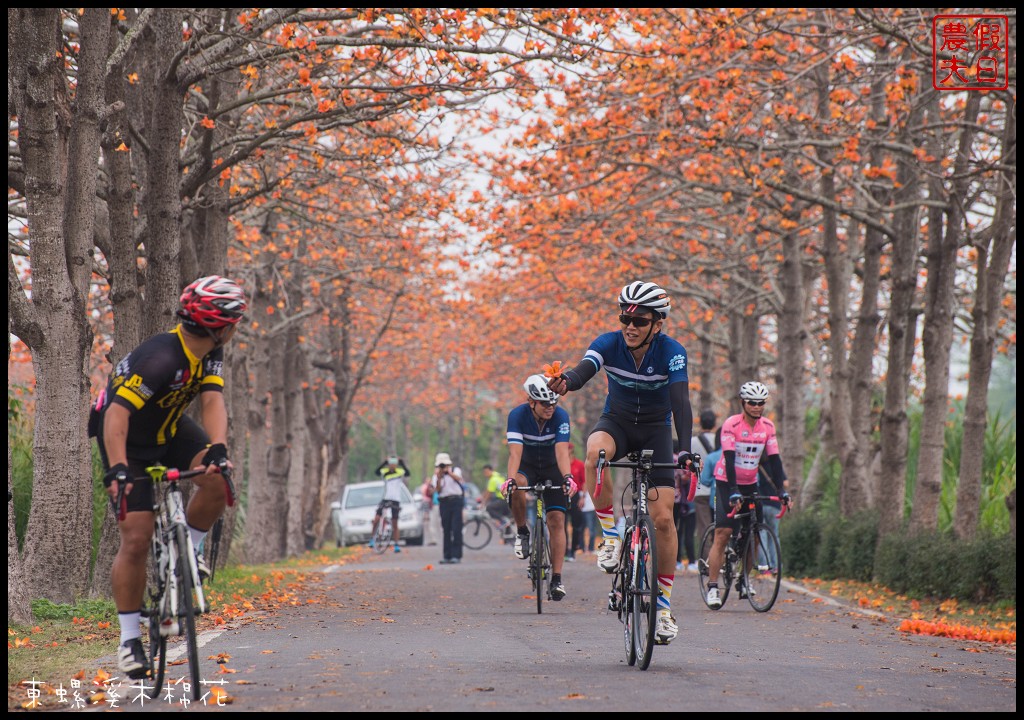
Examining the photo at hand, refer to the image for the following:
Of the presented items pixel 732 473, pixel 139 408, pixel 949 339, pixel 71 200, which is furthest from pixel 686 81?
pixel 139 408

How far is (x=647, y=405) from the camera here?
8398mm

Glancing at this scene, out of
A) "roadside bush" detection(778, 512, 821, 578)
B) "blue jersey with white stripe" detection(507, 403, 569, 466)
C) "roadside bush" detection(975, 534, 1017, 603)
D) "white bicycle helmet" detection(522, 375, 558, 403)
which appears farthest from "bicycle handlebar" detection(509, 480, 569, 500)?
"roadside bush" detection(778, 512, 821, 578)

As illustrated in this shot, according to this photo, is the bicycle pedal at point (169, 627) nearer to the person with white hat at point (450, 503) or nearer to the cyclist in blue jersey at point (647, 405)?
the cyclist in blue jersey at point (647, 405)

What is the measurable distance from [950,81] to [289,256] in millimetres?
14819

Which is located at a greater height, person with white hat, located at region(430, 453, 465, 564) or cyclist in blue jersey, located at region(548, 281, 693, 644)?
→ cyclist in blue jersey, located at region(548, 281, 693, 644)

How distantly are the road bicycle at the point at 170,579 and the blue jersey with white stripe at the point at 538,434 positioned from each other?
601cm

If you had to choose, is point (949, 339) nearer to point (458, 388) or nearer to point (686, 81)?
point (686, 81)

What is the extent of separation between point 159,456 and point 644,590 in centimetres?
281

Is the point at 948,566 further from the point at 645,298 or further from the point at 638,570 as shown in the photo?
the point at 645,298

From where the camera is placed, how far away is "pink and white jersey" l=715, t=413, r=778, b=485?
→ 12.6 meters

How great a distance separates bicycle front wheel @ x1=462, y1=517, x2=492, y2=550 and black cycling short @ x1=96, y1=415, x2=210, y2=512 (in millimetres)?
26361

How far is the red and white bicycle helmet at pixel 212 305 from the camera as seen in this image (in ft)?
21.7

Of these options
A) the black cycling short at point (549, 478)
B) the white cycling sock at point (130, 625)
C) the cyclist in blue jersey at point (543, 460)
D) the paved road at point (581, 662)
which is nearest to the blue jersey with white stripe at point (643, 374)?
the paved road at point (581, 662)

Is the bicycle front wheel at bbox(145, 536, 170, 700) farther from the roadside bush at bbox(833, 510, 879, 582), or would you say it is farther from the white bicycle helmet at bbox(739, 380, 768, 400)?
the roadside bush at bbox(833, 510, 879, 582)
